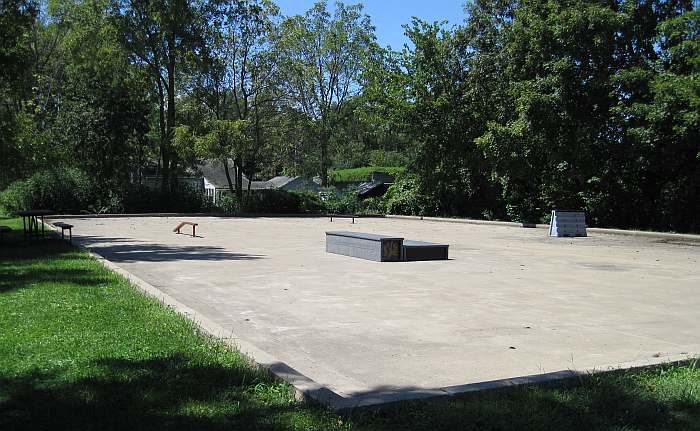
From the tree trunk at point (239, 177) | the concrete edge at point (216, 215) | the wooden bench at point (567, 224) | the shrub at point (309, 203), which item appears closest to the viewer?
the wooden bench at point (567, 224)

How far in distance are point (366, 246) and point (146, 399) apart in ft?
34.3

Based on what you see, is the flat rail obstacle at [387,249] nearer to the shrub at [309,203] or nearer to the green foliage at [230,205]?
the green foliage at [230,205]

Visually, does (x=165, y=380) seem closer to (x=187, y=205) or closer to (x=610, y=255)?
(x=610, y=255)

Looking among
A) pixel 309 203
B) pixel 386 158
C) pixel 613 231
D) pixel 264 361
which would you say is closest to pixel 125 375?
pixel 264 361

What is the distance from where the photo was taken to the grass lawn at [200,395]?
4027mm

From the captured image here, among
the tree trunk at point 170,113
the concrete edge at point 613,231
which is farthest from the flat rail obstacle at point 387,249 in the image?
the tree trunk at point 170,113

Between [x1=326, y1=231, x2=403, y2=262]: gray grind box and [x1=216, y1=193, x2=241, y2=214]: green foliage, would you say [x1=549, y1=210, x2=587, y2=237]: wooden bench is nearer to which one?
[x1=326, y1=231, x2=403, y2=262]: gray grind box

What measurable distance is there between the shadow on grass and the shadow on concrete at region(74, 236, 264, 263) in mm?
8995

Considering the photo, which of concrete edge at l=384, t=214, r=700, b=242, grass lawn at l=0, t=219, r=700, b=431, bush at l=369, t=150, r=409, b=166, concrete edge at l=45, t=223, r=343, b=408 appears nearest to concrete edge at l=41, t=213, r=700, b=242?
concrete edge at l=384, t=214, r=700, b=242

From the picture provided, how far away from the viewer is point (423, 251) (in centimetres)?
1453

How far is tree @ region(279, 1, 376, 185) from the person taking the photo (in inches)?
2216

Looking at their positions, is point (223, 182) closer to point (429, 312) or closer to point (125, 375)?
point (429, 312)

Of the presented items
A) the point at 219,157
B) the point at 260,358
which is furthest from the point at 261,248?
the point at 219,157

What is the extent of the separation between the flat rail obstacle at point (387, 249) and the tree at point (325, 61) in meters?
39.5
